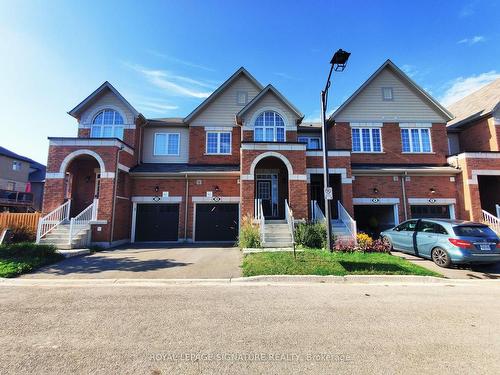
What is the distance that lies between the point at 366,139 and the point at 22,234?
2176 centimetres

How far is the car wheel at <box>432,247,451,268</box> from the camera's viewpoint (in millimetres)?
9164

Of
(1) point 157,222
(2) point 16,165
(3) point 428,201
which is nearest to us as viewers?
(3) point 428,201

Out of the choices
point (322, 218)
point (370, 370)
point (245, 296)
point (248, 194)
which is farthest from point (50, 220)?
point (370, 370)

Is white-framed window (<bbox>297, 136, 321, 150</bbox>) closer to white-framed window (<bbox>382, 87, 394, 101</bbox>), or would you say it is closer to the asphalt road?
white-framed window (<bbox>382, 87, 394, 101</bbox>)

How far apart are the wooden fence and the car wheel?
19.3 m

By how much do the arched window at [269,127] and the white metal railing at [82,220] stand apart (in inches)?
406

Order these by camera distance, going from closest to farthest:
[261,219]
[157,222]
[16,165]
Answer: [261,219] → [157,222] → [16,165]

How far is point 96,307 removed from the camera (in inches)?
212

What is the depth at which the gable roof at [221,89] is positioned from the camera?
18.6 metres

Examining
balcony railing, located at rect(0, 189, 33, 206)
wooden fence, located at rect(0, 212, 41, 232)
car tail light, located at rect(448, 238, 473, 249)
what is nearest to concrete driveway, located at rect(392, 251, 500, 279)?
car tail light, located at rect(448, 238, 473, 249)

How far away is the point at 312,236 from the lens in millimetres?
12227

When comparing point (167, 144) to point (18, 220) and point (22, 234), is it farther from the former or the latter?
point (22, 234)

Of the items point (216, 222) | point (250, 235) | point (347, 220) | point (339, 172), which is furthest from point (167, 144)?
point (347, 220)

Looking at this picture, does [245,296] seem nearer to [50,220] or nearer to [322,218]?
[322,218]
